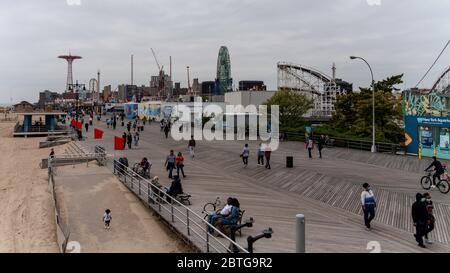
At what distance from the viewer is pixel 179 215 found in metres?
12.7

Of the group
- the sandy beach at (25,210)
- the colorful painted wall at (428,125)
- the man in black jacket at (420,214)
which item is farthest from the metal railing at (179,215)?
the colorful painted wall at (428,125)

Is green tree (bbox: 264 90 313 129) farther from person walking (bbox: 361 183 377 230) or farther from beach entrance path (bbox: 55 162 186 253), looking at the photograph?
person walking (bbox: 361 183 377 230)

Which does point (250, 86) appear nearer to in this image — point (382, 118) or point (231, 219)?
point (382, 118)

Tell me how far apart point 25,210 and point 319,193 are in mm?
12494

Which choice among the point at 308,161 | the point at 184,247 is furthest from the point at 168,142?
the point at 184,247

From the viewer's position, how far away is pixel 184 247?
1070 centimetres

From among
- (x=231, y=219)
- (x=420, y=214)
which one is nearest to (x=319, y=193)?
(x=420, y=214)

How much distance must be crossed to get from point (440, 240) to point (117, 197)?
1158cm

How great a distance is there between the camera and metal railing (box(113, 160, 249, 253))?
965 cm

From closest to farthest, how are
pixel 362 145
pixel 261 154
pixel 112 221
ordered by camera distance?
pixel 112 221 < pixel 261 154 < pixel 362 145

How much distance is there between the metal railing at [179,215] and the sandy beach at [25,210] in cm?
337

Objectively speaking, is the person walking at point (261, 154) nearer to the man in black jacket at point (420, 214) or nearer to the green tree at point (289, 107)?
the man in black jacket at point (420, 214)

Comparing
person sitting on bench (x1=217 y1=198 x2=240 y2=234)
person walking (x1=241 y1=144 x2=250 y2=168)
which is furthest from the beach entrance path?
person walking (x1=241 y1=144 x2=250 y2=168)

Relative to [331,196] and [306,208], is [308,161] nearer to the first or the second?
[331,196]
